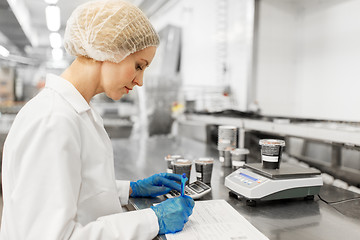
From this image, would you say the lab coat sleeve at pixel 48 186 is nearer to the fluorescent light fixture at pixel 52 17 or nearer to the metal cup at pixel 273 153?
the metal cup at pixel 273 153

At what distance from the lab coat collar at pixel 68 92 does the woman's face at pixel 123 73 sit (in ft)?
0.34

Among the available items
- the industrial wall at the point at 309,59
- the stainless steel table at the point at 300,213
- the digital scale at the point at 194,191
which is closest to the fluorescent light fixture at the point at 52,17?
the industrial wall at the point at 309,59

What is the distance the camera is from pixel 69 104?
2.95 feet

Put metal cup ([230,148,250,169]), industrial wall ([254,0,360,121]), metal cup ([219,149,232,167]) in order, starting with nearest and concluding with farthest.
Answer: metal cup ([230,148,250,169])
metal cup ([219,149,232,167])
industrial wall ([254,0,360,121])

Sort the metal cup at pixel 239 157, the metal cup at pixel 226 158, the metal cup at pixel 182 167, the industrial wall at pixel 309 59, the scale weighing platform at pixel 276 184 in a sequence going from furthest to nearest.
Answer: the industrial wall at pixel 309 59
the metal cup at pixel 226 158
the metal cup at pixel 239 157
the metal cup at pixel 182 167
the scale weighing platform at pixel 276 184

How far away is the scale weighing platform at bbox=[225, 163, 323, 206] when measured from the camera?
1119mm

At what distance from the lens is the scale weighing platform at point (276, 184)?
112cm

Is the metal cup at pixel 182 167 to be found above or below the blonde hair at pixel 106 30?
below

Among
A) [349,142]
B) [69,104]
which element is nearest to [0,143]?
[69,104]

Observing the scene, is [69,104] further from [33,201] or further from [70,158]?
[33,201]

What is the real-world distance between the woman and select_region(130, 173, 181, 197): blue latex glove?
30 centimetres

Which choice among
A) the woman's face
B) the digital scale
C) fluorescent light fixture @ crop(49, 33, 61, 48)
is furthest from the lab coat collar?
fluorescent light fixture @ crop(49, 33, 61, 48)

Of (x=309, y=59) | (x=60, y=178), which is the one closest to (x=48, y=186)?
(x=60, y=178)

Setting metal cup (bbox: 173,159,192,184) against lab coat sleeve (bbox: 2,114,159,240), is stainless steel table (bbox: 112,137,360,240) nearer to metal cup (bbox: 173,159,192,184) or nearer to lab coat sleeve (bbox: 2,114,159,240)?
metal cup (bbox: 173,159,192,184)
